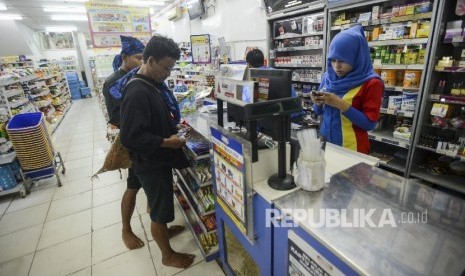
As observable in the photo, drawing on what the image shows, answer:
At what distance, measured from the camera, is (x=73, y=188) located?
12.9 ft

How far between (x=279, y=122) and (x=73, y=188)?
13.0ft

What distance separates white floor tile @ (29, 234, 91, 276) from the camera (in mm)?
2381

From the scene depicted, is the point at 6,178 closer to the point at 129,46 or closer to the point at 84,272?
the point at 84,272

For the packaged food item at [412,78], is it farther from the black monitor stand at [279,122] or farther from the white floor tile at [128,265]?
the white floor tile at [128,265]

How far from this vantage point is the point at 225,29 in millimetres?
6418

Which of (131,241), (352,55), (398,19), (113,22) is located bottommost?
(131,241)

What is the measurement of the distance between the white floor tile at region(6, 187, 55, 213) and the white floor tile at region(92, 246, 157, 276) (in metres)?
1.91

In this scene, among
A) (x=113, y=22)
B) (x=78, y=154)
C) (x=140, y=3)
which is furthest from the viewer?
(x=140, y=3)

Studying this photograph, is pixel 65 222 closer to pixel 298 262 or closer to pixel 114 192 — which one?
pixel 114 192

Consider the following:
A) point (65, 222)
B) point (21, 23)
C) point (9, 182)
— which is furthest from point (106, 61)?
point (21, 23)

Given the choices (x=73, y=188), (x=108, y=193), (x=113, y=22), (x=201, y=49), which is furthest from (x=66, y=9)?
(x=108, y=193)

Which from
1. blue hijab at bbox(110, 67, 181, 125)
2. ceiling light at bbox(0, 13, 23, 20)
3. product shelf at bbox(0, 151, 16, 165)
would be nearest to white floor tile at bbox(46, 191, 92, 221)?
product shelf at bbox(0, 151, 16, 165)

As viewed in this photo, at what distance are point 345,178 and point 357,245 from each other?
50 centimetres

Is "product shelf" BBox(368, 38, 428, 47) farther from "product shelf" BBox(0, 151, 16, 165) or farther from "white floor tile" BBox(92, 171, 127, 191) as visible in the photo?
"product shelf" BBox(0, 151, 16, 165)
